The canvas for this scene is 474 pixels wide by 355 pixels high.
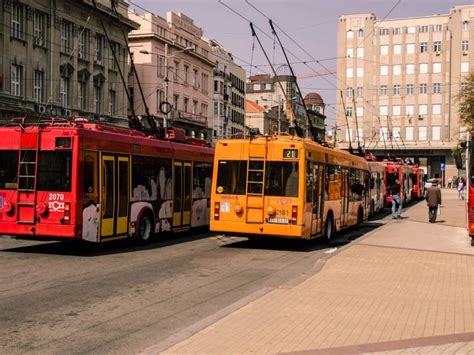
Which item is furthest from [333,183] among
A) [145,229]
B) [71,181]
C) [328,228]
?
[71,181]

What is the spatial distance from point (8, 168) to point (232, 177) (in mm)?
5279

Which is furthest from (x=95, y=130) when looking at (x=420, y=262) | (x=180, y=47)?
(x=180, y=47)

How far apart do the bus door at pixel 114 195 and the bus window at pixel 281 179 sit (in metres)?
3.41

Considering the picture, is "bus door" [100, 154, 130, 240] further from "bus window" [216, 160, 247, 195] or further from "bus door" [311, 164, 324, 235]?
"bus door" [311, 164, 324, 235]

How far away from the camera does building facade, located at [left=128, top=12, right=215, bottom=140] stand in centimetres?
6469

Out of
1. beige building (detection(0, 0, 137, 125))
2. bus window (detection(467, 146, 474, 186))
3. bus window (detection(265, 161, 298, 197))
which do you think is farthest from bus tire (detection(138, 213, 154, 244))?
beige building (detection(0, 0, 137, 125))

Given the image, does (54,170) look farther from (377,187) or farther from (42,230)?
(377,187)

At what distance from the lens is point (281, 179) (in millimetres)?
14805

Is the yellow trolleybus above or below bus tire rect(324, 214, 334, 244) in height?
above

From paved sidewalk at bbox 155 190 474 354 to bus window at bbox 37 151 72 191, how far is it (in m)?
5.64

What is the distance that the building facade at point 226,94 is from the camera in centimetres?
8388

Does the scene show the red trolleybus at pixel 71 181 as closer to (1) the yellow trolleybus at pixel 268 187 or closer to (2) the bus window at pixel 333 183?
(1) the yellow trolleybus at pixel 268 187

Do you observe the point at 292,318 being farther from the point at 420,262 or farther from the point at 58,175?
the point at 58,175

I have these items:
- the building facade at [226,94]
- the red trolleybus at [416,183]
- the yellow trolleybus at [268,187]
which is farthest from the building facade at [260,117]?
the yellow trolleybus at [268,187]
